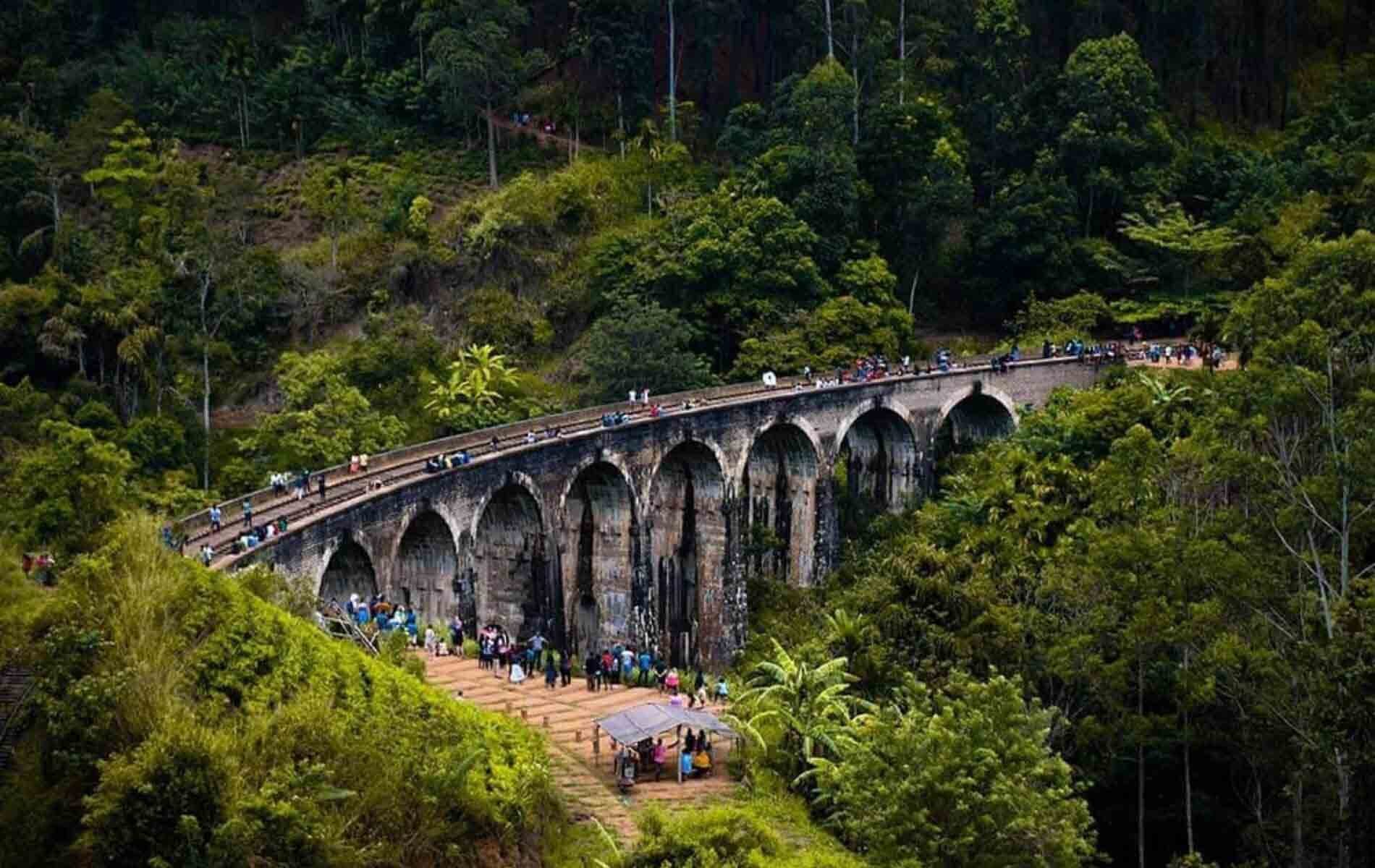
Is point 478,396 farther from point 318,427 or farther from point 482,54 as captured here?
point 482,54

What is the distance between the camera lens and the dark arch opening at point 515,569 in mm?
45438

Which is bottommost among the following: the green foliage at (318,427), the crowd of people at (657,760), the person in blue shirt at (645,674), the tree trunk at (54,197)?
the crowd of people at (657,760)

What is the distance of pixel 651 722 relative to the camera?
27.6 meters

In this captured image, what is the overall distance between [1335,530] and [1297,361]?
3.58 m

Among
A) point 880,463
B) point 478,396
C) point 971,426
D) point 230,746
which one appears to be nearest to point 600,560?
point 478,396

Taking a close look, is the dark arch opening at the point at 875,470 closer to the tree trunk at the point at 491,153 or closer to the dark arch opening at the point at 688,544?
the dark arch opening at the point at 688,544

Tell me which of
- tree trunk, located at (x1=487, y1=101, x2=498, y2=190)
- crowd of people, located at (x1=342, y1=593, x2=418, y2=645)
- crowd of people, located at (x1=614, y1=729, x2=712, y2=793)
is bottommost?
crowd of people, located at (x1=614, y1=729, x2=712, y2=793)

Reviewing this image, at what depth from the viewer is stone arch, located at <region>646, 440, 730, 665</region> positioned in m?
53.2

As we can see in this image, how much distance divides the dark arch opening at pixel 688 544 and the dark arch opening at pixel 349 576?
15971mm

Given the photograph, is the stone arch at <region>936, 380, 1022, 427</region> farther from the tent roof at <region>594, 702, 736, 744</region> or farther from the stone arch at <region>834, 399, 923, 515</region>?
the tent roof at <region>594, 702, 736, 744</region>

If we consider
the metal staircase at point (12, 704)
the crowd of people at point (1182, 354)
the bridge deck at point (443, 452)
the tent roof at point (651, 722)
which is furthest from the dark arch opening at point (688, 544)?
the metal staircase at point (12, 704)

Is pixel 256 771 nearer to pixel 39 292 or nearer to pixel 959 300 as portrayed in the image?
pixel 39 292

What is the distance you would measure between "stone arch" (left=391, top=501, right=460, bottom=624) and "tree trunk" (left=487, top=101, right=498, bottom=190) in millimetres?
35901

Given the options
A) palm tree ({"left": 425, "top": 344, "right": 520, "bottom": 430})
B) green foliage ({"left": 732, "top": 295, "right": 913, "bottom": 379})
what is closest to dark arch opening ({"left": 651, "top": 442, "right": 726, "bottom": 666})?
palm tree ({"left": 425, "top": 344, "right": 520, "bottom": 430})
